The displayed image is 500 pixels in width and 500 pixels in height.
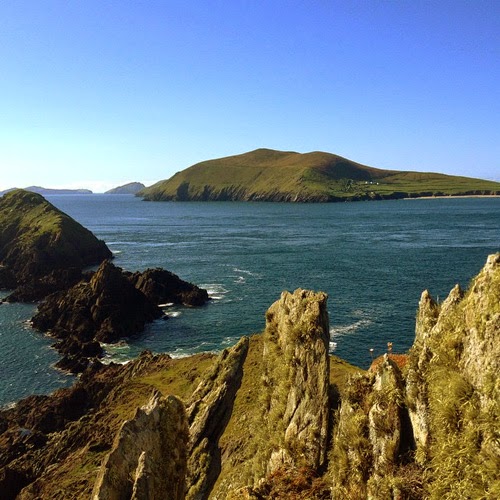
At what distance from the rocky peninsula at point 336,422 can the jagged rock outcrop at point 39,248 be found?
78369mm

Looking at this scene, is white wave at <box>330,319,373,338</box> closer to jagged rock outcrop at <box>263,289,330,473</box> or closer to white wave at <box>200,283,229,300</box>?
white wave at <box>200,283,229,300</box>

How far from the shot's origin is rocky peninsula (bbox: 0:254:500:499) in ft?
32.9

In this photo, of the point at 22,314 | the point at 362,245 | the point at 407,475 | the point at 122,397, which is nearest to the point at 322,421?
the point at 407,475

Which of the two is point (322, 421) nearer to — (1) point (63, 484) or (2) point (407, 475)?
(2) point (407, 475)

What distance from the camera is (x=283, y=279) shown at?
89250 millimetres

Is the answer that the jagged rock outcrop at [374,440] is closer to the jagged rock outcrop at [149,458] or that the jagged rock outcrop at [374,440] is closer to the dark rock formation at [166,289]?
the jagged rock outcrop at [149,458]

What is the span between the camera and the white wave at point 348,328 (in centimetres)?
5941

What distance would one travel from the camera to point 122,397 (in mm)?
42094

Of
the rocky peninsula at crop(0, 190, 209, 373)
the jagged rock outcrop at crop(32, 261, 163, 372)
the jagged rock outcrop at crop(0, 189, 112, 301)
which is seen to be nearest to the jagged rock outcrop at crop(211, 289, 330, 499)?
the rocky peninsula at crop(0, 190, 209, 373)

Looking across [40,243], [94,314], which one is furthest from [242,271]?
[40,243]

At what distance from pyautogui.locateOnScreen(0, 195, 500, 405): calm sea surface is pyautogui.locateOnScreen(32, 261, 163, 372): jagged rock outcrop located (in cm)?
231

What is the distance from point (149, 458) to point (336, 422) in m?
6.20

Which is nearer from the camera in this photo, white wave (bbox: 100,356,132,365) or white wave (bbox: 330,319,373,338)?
white wave (bbox: 100,356,132,365)

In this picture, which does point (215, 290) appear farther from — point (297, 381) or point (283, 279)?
point (297, 381)
